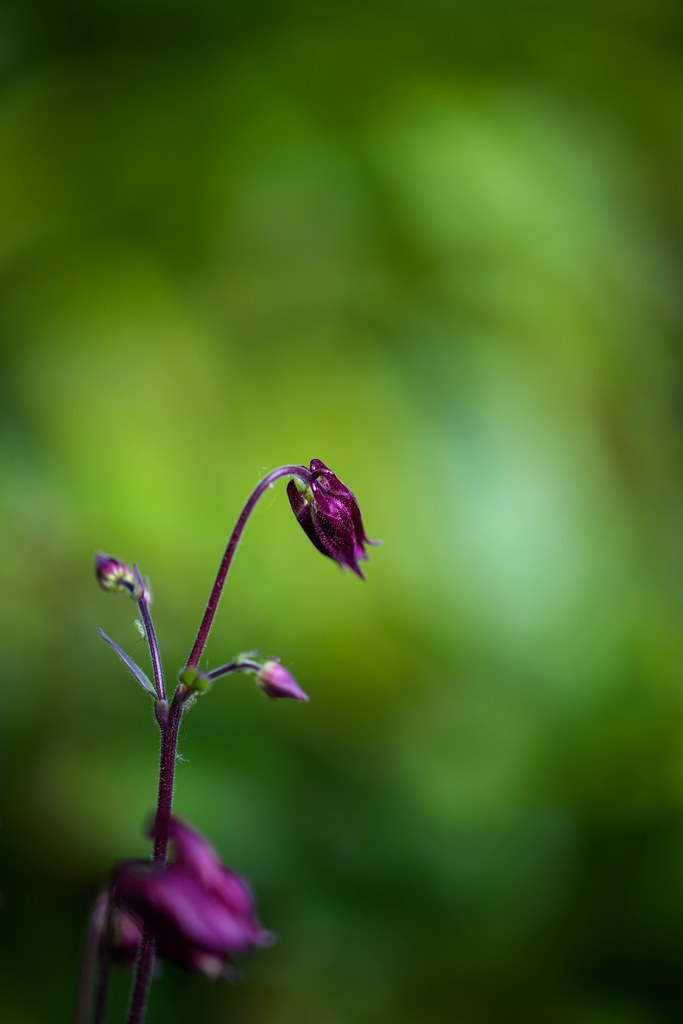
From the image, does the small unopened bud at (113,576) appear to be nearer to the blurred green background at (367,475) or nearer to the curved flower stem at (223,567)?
the curved flower stem at (223,567)

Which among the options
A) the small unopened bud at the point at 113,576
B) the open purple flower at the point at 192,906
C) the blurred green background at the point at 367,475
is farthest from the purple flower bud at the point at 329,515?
the blurred green background at the point at 367,475

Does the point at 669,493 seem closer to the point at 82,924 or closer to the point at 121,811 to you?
the point at 121,811

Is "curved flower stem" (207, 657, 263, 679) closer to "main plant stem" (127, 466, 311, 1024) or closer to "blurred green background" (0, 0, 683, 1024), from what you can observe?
"main plant stem" (127, 466, 311, 1024)

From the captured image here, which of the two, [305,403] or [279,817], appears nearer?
[279,817]

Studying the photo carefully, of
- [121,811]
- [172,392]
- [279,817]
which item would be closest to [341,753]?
[279,817]

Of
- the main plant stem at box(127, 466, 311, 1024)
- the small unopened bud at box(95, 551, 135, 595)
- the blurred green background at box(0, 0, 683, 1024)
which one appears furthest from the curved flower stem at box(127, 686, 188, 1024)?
the blurred green background at box(0, 0, 683, 1024)

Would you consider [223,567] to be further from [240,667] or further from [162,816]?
[162,816]
